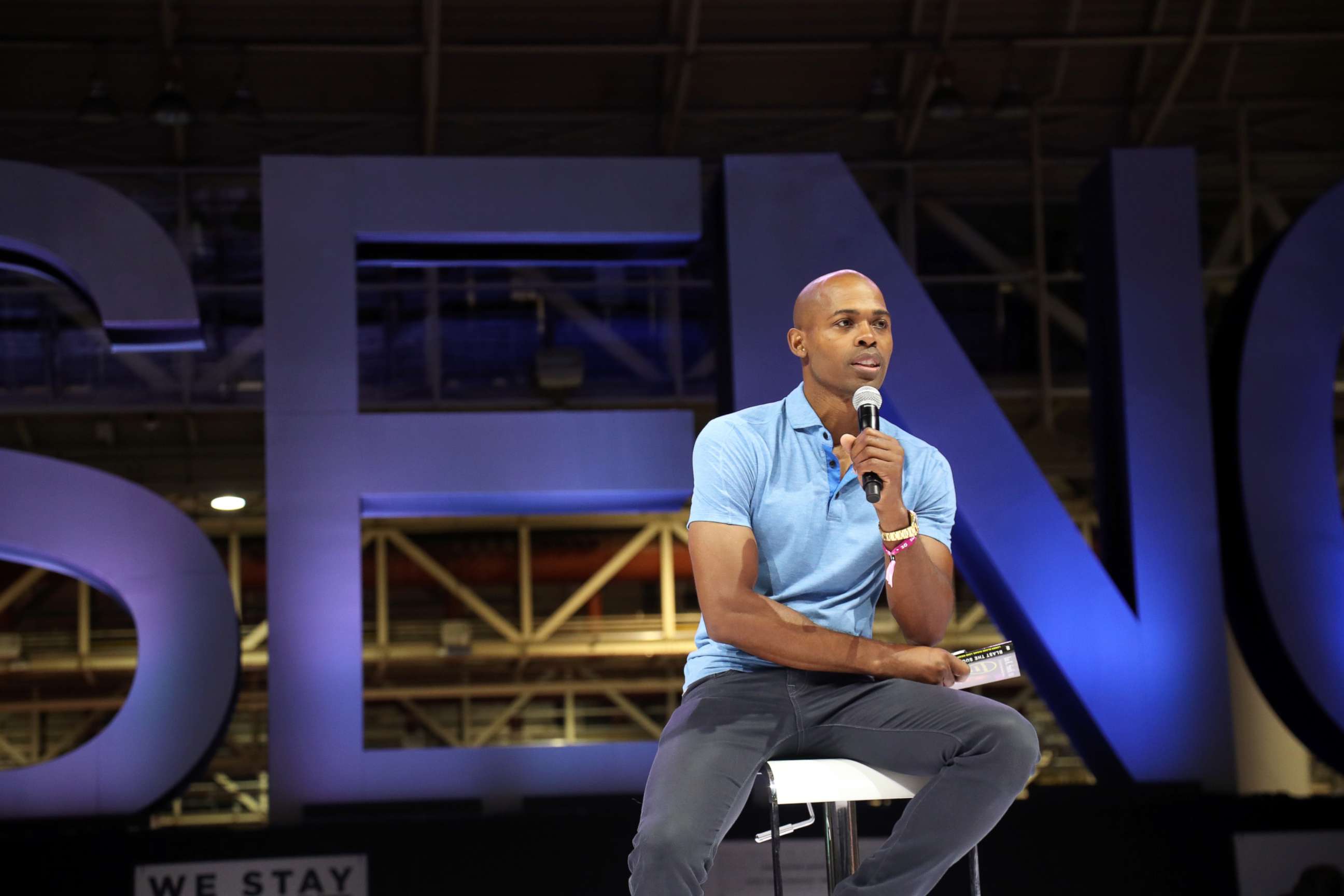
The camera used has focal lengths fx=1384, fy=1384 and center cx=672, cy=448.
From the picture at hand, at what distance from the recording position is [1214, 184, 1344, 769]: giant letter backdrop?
5324mm

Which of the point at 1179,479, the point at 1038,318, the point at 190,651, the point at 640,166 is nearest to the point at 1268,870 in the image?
the point at 1179,479

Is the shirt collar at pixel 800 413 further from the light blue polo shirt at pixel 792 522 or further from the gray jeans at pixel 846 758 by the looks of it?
the gray jeans at pixel 846 758

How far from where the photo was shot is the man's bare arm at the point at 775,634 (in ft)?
8.62

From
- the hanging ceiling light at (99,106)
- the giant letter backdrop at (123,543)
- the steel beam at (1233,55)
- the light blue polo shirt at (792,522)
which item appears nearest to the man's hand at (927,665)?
the light blue polo shirt at (792,522)

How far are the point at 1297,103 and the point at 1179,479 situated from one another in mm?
7848

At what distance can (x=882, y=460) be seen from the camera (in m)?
2.49

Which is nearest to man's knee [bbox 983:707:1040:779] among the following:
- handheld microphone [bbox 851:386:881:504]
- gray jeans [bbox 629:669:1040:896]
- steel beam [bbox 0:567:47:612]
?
gray jeans [bbox 629:669:1040:896]

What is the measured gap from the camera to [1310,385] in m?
5.49

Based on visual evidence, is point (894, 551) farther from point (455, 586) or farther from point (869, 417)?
point (455, 586)

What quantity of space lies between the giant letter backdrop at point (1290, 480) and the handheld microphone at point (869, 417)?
3.19 metres

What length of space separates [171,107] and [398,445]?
603 cm

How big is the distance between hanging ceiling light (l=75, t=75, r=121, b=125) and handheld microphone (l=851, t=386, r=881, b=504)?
8.86 m

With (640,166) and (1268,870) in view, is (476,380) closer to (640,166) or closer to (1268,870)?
(640,166)

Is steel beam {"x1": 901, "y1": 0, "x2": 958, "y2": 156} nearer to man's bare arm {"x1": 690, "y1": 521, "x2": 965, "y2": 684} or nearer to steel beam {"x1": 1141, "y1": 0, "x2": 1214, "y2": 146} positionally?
steel beam {"x1": 1141, "y1": 0, "x2": 1214, "y2": 146}
